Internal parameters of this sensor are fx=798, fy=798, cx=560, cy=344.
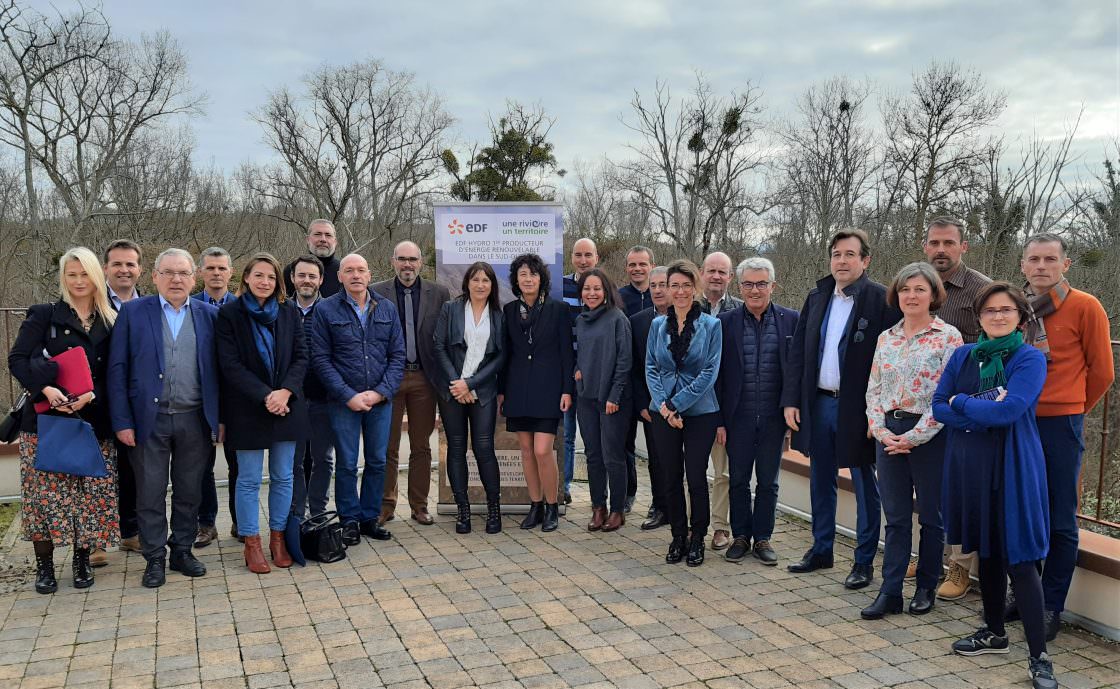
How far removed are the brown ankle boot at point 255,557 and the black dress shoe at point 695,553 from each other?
2.65 metres

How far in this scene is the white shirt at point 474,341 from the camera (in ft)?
18.6

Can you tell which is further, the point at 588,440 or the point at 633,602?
the point at 588,440

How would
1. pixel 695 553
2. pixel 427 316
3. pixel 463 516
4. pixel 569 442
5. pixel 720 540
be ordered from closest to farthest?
pixel 695 553
pixel 720 540
pixel 427 316
pixel 463 516
pixel 569 442

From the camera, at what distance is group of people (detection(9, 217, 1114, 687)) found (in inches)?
146

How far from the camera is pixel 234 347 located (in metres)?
4.83

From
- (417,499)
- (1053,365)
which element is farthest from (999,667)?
(417,499)

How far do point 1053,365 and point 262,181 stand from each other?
33.2 meters

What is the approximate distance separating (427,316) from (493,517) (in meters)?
1.57

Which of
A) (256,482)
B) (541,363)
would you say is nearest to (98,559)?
(256,482)

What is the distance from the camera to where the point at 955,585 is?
447 centimetres

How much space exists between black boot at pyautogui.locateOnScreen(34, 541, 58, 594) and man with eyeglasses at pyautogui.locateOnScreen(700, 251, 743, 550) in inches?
162

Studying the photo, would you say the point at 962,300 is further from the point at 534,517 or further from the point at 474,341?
the point at 534,517

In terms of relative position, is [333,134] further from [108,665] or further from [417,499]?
[108,665]

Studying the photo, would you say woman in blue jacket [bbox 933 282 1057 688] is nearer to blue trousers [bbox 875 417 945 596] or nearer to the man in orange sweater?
the man in orange sweater
